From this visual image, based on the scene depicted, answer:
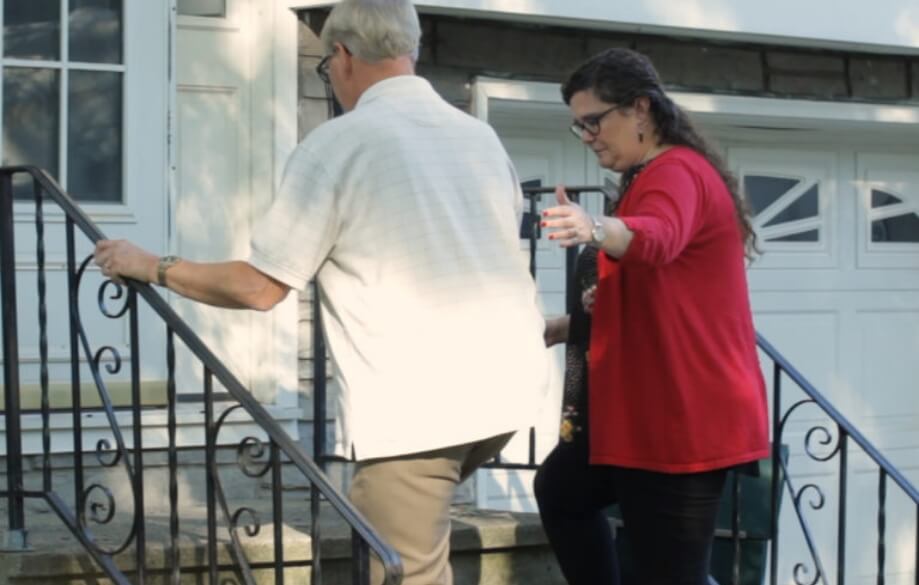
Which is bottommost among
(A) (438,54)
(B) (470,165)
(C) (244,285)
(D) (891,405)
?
(D) (891,405)

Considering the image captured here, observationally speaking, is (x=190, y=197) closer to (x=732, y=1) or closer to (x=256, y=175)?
(x=256, y=175)

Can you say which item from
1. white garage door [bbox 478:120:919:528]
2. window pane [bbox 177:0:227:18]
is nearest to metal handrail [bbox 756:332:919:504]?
window pane [bbox 177:0:227:18]

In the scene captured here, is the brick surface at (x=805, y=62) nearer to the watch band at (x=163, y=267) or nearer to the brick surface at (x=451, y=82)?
the brick surface at (x=451, y=82)

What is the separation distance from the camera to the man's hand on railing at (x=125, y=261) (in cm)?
363

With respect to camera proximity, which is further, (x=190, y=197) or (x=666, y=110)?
(x=190, y=197)

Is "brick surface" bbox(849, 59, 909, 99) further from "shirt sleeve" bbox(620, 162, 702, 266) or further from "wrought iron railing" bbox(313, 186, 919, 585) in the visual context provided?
"shirt sleeve" bbox(620, 162, 702, 266)

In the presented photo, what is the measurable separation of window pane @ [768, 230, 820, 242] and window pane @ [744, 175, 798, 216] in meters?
0.16

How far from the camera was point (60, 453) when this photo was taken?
207 inches

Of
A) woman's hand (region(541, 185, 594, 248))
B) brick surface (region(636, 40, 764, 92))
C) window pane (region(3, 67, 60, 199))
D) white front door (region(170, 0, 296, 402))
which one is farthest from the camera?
brick surface (region(636, 40, 764, 92))

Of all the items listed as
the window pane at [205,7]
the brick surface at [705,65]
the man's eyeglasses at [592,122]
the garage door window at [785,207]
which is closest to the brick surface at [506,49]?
the brick surface at [705,65]

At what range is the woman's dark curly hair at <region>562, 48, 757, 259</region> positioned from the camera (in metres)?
3.78

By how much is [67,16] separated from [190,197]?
69cm

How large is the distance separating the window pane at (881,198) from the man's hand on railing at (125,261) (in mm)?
4810

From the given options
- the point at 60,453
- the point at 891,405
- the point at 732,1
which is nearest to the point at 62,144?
the point at 60,453
